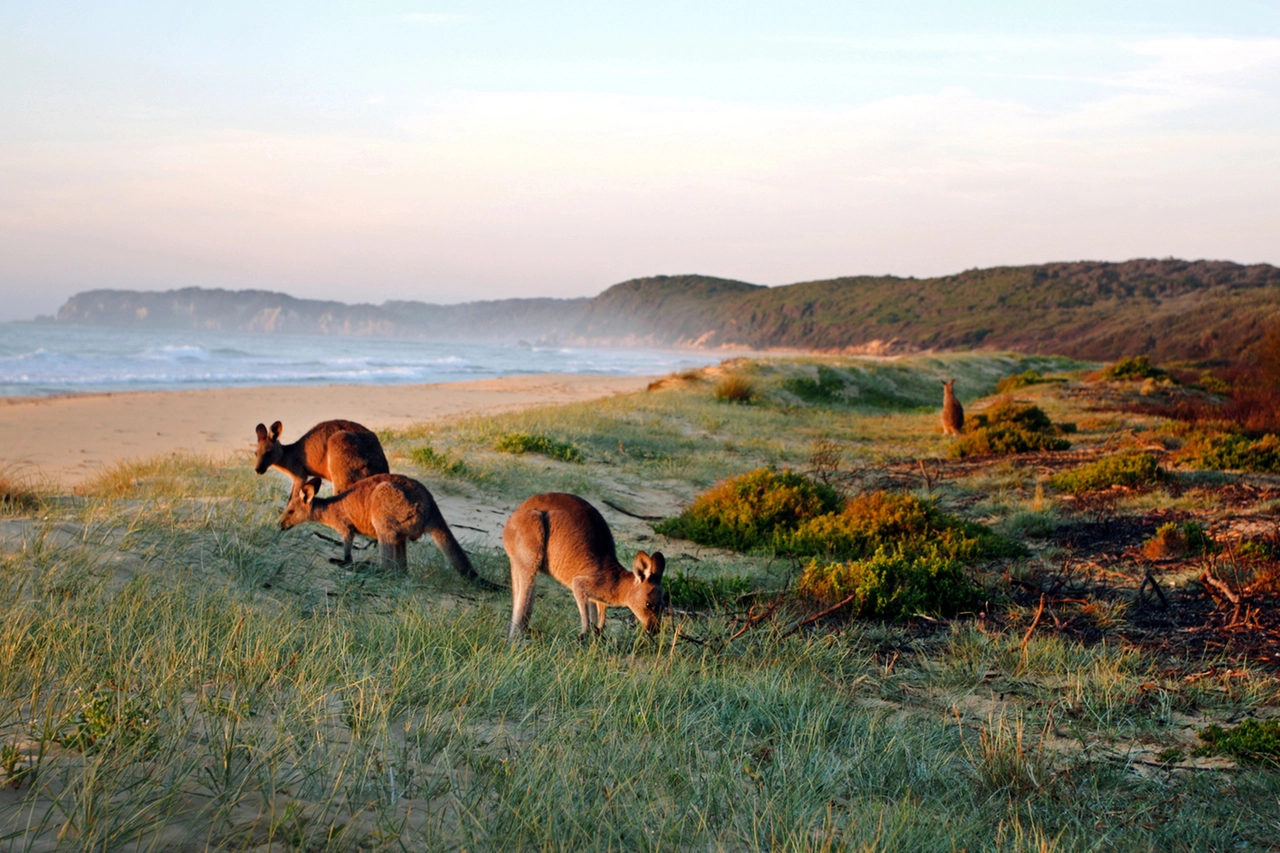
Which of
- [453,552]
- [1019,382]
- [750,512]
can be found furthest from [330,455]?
[1019,382]

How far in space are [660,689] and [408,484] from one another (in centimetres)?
312

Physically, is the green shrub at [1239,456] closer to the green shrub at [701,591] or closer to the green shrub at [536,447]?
the green shrub at [701,591]

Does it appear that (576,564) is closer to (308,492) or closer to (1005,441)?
(308,492)

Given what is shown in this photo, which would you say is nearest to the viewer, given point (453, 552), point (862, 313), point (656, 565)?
point (656, 565)

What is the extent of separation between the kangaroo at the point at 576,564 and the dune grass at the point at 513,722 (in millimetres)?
215

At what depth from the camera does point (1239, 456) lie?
39.6 ft

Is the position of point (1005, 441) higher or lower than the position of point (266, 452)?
lower

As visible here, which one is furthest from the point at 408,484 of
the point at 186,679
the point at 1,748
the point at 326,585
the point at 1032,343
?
the point at 1032,343

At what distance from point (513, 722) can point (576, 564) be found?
156 cm

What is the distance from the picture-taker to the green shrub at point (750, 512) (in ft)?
29.7

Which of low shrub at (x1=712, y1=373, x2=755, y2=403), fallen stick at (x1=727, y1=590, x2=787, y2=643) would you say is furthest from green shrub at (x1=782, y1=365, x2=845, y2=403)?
fallen stick at (x1=727, y1=590, x2=787, y2=643)

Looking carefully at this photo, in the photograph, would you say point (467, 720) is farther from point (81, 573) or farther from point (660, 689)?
point (81, 573)

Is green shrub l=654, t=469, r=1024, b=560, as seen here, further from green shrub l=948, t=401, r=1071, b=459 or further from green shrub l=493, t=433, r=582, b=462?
green shrub l=948, t=401, r=1071, b=459

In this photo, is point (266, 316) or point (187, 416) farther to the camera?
point (266, 316)
